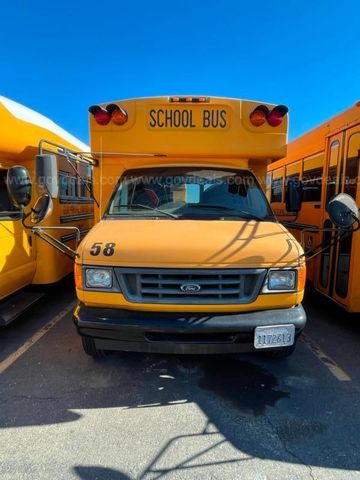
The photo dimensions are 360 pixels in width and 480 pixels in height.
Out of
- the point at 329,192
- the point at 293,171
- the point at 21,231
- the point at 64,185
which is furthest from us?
the point at 293,171

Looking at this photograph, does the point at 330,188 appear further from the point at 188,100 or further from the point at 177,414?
the point at 177,414

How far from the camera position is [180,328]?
292 cm

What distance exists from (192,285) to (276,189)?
5.98 metres

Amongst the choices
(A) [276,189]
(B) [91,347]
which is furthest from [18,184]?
(A) [276,189]

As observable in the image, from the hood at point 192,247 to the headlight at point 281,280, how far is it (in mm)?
82

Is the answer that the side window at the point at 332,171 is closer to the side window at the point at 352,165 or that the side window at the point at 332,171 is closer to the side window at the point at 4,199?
the side window at the point at 352,165

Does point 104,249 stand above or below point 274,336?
above

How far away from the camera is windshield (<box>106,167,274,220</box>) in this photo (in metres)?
3.88

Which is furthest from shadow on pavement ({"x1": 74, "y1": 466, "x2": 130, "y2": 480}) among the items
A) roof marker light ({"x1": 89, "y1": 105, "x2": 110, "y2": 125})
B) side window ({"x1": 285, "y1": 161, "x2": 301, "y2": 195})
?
side window ({"x1": 285, "y1": 161, "x2": 301, "y2": 195})

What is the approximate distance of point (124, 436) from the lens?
2682mm

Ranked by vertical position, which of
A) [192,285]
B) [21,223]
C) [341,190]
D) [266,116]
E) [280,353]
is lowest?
[280,353]

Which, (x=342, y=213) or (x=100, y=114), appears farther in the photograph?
(x=100, y=114)

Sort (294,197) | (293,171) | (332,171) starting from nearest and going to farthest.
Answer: (294,197), (332,171), (293,171)

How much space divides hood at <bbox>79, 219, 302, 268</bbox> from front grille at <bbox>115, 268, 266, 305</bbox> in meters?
0.06
